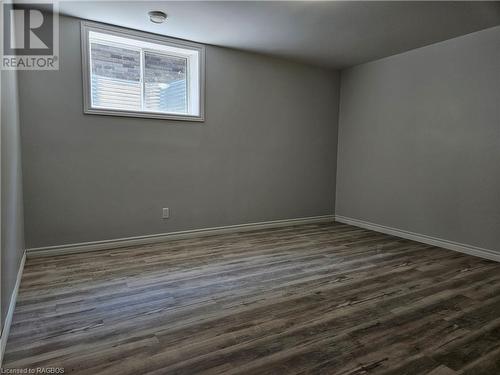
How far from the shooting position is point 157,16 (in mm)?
3053

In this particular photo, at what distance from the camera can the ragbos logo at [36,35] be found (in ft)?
9.39

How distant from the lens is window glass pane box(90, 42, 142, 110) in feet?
11.2

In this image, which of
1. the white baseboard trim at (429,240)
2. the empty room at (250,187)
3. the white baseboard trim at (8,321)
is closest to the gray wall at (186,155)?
the empty room at (250,187)

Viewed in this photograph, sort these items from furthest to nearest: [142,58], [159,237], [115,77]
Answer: [159,237], [142,58], [115,77]

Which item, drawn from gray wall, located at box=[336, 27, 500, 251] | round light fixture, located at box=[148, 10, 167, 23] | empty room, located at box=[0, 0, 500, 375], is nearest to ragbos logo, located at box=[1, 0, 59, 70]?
empty room, located at box=[0, 0, 500, 375]

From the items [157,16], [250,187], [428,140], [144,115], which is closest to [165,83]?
[144,115]

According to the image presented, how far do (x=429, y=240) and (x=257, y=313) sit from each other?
284 centimetres

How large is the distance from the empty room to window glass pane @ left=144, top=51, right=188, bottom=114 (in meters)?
0.02

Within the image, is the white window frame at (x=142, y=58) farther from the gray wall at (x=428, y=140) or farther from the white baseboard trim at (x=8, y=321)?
the gray wall at (x=428, y=140)

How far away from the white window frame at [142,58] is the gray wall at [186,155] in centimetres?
7

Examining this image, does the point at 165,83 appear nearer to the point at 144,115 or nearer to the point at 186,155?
the point at 144,115

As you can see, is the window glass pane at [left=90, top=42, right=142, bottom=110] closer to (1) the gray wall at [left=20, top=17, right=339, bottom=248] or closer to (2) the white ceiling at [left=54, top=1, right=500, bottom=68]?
(1) the gray wall at [left=20, top=17, right=339, bottom=248]

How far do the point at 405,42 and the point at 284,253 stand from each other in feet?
9.56

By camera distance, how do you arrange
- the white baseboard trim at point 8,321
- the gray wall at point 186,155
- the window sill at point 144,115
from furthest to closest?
1. the window sill at point 144,115
2. the gray wall at point 186,155
3. the white baseboard trim at point 8,321
